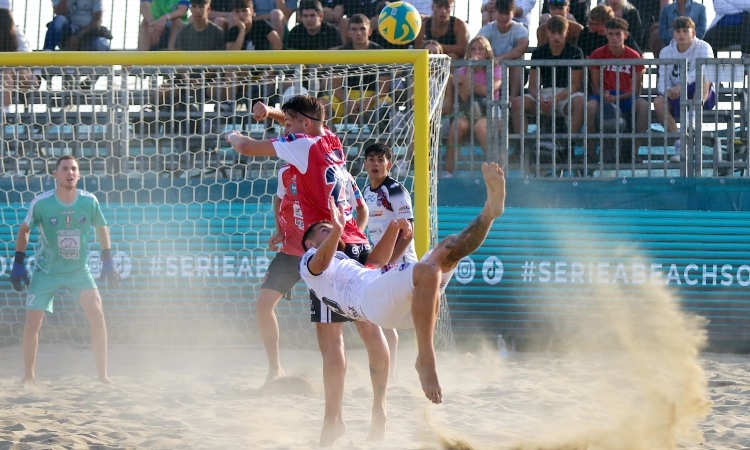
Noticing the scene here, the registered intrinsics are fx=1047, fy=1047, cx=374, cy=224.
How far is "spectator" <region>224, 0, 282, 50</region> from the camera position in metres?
10.8

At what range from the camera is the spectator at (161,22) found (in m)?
11.3

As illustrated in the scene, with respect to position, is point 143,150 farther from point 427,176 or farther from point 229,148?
point 427,176

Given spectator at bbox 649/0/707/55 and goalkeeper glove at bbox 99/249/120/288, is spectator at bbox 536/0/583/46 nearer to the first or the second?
spectator at bbox 649/0/707/55

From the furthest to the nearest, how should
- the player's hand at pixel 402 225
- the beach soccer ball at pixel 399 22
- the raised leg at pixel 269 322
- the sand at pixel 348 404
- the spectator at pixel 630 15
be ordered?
the spectator at pixel 630 15 → the beach soccer ball at pixel 399 22 → the raised leg at pixel 269 322 → the sand at pixel 348 404 → the player's hand at pixel 402 225

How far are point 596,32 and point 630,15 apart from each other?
53 cm

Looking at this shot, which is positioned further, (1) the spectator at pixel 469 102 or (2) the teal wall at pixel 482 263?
(1) the spectator at pixel 469 102

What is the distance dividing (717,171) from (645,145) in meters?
0.72

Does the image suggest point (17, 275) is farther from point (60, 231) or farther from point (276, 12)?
point (276, 12)

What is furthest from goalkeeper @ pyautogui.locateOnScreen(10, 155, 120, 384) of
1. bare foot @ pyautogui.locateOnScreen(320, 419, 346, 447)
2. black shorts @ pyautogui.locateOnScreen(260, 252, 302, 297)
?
bare foot @ pyautogui.locateOnScreen(320, 419, 346, 447)

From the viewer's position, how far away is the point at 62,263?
307 inches

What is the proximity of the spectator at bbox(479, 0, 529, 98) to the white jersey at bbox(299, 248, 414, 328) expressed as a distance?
609 cm

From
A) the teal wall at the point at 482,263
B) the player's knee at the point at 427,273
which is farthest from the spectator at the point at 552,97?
the player's knee at the point at 427,273

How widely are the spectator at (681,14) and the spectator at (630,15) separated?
23cm

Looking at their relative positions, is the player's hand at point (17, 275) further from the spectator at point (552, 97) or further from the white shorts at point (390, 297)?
the spectator at point (552, 97)
